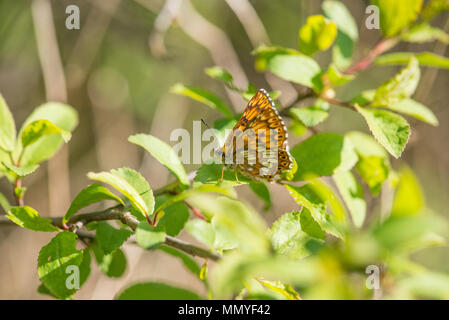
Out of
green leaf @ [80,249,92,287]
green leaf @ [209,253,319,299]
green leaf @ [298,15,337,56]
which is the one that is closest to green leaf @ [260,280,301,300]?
green leaf @ [209,253,319,299]

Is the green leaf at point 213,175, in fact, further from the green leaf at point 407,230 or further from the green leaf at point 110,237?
the green leaf at point 407,230

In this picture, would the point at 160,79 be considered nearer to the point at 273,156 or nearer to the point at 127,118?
the point at 127,118

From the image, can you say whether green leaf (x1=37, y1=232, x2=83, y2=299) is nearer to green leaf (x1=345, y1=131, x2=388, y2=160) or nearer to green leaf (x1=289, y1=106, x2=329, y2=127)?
green leaf (x1=289, y1=106, x2=329, y2=127)

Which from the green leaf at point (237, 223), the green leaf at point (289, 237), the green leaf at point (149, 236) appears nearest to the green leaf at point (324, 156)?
the green leaf at point (289, 237)

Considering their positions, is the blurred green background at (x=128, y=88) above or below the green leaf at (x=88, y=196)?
above
